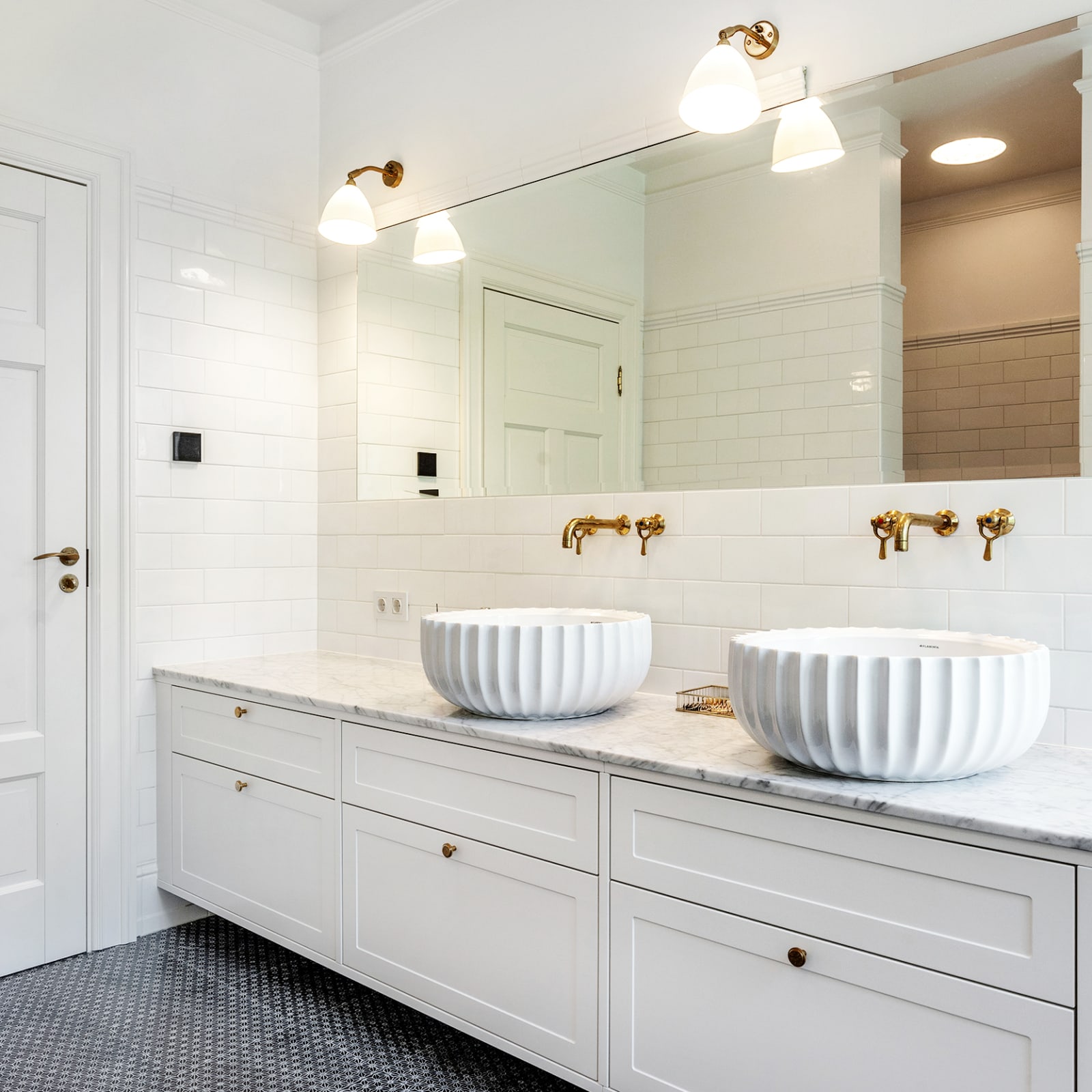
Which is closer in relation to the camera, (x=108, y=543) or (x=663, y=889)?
(x=663, y=889)

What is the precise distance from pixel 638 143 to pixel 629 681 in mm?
1285

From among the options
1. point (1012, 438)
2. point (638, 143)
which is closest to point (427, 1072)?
point (1012, 438)

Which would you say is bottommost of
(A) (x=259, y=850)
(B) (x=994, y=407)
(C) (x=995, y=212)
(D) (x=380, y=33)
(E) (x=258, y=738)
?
(A) (x=259, y=850)

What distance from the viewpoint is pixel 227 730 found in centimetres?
243

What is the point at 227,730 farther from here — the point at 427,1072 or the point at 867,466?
the point at 867,466

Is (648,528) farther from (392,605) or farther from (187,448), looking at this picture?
(187,448)

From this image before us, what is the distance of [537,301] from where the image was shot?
8.23 ft

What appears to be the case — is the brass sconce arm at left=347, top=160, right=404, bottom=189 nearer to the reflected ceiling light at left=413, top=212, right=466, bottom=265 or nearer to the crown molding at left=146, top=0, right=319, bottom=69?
the reflected ceiling light at left=413, top=212, right=466, bottom=265

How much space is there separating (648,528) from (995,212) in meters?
0.94

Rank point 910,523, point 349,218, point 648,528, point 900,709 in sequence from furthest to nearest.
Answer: point 349,218, point 648,528, point 910,523, point 900,709

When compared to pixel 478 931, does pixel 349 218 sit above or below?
above

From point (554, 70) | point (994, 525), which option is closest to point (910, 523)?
point (994, 525)

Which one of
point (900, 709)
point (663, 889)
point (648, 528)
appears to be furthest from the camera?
point (648, 528)

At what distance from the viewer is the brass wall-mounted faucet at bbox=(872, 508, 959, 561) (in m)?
1.71
